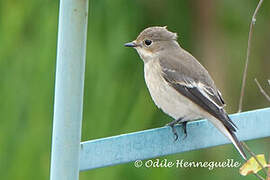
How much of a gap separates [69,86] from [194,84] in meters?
1.35

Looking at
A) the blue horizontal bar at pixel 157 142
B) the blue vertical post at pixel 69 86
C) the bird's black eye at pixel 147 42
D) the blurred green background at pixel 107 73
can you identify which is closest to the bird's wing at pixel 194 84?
the bird's black eye at pixel 147 42

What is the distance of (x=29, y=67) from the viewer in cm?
314

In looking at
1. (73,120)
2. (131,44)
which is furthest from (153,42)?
(73,120)

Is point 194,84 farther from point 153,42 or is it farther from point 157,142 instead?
point 157,142

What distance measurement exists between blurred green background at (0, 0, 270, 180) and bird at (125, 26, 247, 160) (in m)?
0.17

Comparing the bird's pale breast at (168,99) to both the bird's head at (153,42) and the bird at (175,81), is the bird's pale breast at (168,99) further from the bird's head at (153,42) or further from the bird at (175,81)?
the bird's head at (153,42)

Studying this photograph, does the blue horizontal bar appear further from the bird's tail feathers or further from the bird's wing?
the bird's wing

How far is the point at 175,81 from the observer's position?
320 cm

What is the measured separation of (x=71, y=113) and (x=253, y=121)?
679 mm

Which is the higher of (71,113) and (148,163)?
(148,163)

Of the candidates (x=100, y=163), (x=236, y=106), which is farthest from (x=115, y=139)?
(x=236, y=106)

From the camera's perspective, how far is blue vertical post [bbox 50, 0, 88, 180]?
6.17 ft

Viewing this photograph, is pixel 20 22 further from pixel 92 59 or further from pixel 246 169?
pixel 246 169

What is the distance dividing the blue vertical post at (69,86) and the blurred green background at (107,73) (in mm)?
1108
